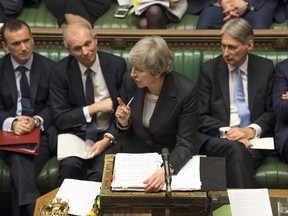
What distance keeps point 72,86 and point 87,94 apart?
10 centimetres

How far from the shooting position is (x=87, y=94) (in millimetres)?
3361

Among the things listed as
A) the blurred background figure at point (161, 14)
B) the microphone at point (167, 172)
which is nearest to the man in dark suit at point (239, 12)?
the blurred background figure at point (161, 14)

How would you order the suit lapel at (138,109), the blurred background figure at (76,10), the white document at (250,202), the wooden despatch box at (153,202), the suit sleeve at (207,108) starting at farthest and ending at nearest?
the blurred background figure at (76,10) → the suit sleeve at (207,108) → the suit lapel at (138,109) → the white document at (250,202) → the wooden despatch box at (153,202)

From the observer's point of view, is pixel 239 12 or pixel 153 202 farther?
pixel 239 12

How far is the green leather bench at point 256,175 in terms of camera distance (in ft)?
10.4

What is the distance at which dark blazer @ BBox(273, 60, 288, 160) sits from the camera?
325 cm

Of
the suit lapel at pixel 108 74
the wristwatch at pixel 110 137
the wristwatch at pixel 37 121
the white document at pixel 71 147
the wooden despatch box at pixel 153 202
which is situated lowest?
the wooden despatch box at pixel 153 202

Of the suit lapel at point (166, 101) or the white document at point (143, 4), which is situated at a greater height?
the white document at point (143, 4)

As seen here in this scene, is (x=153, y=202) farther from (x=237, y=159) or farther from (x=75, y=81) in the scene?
(x=75, y=81)

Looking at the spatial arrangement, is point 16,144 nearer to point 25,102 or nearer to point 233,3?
point 25,102

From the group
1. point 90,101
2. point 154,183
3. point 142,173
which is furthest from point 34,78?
point 154,183

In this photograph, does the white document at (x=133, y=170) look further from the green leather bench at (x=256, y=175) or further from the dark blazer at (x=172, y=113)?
the green leather bench at (x=256, y=175)

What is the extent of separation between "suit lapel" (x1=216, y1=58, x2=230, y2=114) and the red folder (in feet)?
3.53

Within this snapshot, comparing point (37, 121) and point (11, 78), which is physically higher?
point (11, 78)
